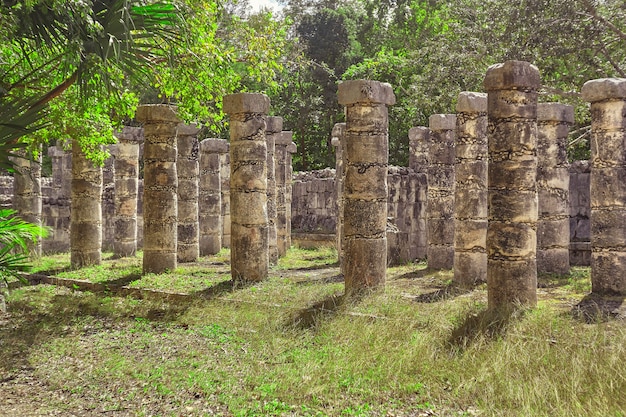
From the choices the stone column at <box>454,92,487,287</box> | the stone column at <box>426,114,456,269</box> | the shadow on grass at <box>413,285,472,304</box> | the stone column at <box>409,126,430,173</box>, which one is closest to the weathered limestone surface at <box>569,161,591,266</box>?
the stone column at <box>426,114,456,269</box>

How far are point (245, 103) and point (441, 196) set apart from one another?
506 centimetres

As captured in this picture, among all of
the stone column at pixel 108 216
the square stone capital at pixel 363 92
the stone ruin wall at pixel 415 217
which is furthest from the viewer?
the stone column at pixel 108 216

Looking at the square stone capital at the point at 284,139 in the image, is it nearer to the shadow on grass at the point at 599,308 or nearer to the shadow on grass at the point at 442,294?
the shadow on grass at the point at 442,294

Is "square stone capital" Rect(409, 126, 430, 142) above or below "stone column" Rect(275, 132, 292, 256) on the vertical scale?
above

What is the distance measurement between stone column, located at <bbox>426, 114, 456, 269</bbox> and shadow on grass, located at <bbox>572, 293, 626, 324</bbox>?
4.06 meters

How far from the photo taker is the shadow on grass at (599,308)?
8.87 m

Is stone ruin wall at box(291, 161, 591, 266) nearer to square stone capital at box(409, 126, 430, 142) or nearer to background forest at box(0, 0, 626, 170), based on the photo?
square stone capital at box(409, 126, 430, 142)

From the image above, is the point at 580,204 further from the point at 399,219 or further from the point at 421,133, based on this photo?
Result: the point at 399,219

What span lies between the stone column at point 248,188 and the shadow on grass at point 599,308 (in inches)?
223

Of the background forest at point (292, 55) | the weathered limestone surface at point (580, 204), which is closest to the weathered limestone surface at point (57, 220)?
the background forest at point (292, 55)

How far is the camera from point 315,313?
947cm

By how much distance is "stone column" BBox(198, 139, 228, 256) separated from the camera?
18516 mm

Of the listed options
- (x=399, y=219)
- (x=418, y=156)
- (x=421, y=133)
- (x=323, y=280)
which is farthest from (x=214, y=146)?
(x=323, y=280)

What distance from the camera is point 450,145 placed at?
48.9 ft
